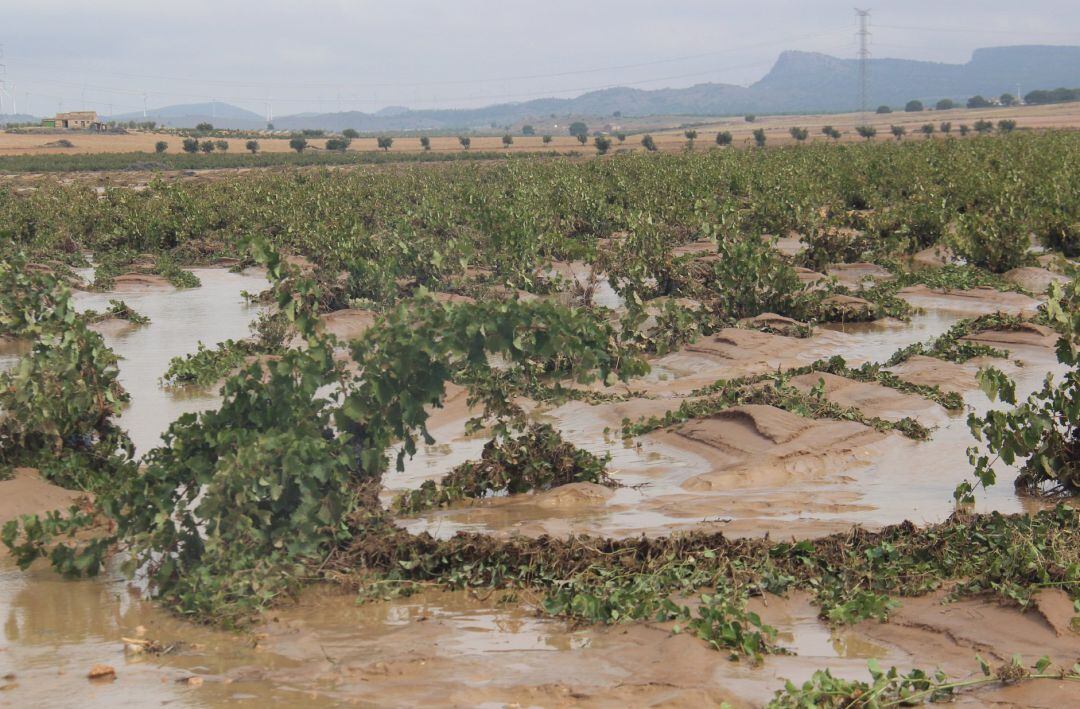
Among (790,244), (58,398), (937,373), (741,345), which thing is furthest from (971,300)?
(58,398)

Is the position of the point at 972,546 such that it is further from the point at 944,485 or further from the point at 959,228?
the point at 959,228

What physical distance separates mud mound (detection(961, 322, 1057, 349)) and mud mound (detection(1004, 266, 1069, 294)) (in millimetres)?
4459

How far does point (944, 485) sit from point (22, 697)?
19.9 ft

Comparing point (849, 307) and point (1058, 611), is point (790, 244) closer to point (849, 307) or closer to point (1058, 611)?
point (849, 307)

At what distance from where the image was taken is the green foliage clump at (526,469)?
27.5 feet

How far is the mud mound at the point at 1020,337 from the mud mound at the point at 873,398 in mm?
2719

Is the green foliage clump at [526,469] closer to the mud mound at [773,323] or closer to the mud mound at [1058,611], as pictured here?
the mud mound at [1058,611]

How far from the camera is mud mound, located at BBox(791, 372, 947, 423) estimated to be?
402 inches

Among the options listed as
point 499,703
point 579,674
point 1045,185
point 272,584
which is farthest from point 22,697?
point 1045,185

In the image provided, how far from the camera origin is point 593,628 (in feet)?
18.6

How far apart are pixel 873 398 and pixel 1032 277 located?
27.8ft

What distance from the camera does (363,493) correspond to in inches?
270

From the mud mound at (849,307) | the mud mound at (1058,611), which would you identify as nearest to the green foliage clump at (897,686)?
the mud mound at (1058,611)

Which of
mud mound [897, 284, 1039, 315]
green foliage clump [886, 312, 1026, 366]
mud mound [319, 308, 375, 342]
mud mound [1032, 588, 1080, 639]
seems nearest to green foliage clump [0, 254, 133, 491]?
mud mound [1032, 588, 1080, 639]
